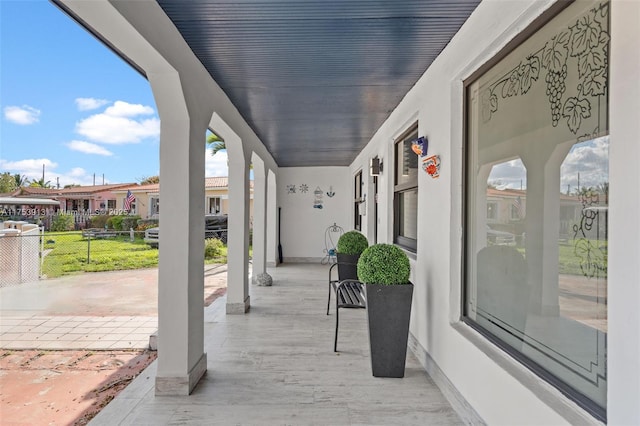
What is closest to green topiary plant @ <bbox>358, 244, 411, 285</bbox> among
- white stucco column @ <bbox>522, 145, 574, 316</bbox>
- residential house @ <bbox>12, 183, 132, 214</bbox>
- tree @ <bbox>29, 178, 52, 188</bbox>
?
white stucco column @ <bbox>522, 145, 574, 316</bbox>

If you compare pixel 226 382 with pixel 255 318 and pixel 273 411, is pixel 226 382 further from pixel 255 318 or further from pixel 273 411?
pixel 255 318

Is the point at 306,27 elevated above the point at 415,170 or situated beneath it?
elevated above

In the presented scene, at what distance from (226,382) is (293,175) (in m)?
7.02

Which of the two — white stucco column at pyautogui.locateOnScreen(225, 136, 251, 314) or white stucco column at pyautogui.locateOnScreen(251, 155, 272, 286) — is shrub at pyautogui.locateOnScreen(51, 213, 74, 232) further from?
white stucco column at pyautogui.locateOnScreen(225, 136, 251, 314)

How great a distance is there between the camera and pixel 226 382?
9.14ft

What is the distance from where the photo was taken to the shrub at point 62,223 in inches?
497

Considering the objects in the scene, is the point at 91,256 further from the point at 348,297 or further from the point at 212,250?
the point at 348,297

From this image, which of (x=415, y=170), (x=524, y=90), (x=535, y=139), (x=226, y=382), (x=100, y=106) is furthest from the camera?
(x=100, y=106)

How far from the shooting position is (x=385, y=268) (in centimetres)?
288

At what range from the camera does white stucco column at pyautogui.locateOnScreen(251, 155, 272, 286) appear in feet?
21.1

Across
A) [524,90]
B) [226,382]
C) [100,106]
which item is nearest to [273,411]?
[226,382]

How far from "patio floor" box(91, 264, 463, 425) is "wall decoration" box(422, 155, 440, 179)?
164 centimetres

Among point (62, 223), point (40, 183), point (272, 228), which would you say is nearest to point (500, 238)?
point (272, 228)

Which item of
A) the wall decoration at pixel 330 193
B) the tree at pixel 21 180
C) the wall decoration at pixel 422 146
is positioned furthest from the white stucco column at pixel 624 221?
the tree at pixel 21 180
